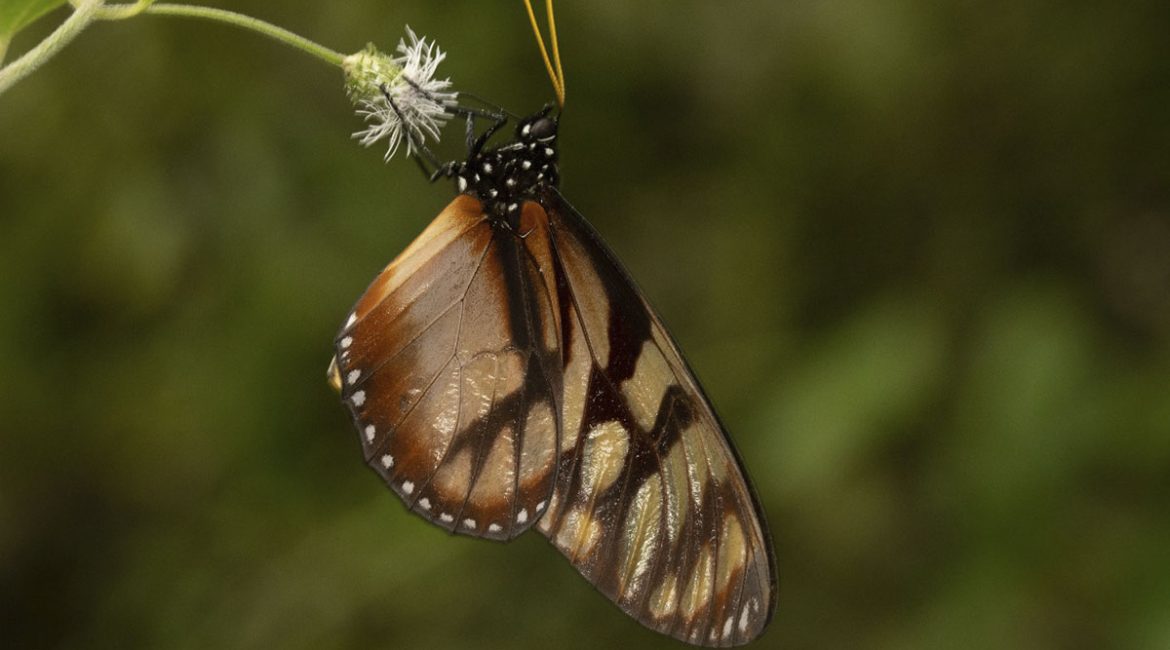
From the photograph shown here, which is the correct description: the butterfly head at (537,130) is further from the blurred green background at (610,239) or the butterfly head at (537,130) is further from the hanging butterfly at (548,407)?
the blurred green background at (610,239)

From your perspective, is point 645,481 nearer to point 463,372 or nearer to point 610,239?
point 463,372

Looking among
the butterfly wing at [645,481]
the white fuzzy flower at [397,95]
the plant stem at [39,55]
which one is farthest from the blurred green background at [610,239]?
the plant stem at [39,55]

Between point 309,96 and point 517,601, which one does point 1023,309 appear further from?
point 309,96

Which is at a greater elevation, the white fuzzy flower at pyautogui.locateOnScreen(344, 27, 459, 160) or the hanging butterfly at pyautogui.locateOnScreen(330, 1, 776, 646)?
the white fuzzy flower at pyautogui.locateOnScreen(344, 27, 459, 160)

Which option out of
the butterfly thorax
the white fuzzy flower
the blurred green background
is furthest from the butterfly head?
the blurred green background

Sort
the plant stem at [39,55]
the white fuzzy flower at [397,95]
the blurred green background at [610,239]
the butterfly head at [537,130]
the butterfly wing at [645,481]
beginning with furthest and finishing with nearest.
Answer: the blurred green background at [610,239] < the butterfly head at [537,130] < the butterfly wing at [645,481] < the white fuzzy flower at [397,95] < the plant stem at [39,55]

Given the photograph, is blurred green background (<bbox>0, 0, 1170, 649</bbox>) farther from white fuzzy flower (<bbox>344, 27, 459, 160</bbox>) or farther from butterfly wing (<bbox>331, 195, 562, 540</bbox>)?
white fuzzy flower (<bbox>344, 27, 459, 160</bbox>)

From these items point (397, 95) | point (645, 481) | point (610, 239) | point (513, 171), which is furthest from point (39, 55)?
point (610, 239)
